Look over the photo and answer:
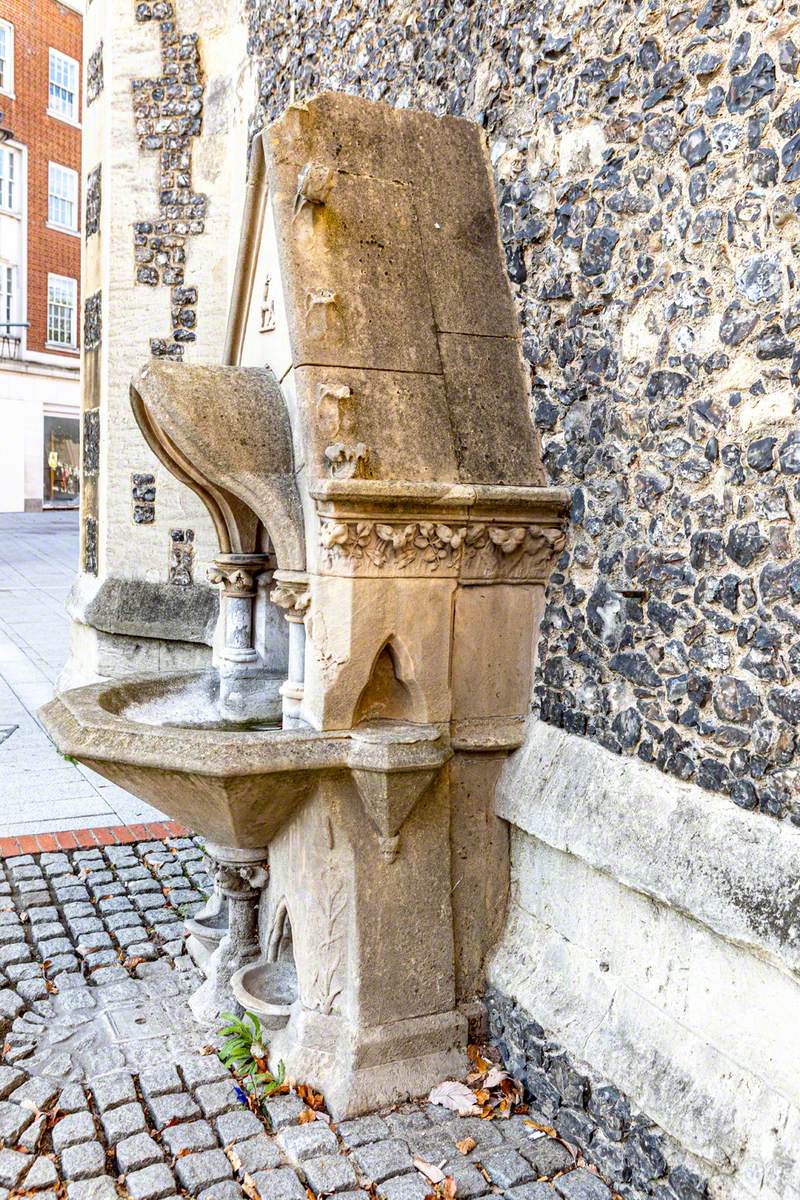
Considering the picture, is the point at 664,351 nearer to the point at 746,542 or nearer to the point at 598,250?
the point at 598,250

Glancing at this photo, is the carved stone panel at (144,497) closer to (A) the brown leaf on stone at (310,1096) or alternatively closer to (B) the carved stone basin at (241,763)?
(B) the carved stone basin at (241,763)

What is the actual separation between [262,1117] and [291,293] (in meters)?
2.48

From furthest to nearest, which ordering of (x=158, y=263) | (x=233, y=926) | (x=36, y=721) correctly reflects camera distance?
(x=36, y=721), (x=158, y=263), (x=233, y=926)

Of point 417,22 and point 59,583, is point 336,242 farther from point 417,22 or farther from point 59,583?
point 59,583

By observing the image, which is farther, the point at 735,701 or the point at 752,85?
the point at 735,701

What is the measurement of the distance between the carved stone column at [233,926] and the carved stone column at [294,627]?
1.77ft

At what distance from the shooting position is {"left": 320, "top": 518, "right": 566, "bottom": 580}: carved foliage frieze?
2.99 metres

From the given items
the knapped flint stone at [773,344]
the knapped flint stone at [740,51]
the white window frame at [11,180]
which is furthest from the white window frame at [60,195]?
the knapped flint stone at [773,344]

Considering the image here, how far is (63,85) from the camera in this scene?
26.8m

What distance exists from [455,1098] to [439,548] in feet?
5.53

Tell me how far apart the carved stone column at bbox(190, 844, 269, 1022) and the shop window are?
24.9 m

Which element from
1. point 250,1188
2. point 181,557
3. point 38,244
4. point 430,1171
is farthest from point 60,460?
point 430,1171

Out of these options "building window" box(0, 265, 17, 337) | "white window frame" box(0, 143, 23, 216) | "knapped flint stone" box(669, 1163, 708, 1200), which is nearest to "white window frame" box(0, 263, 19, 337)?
"building window" box(0, 265, 17, 337)

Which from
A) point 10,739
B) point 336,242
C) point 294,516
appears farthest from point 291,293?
point 10,739
